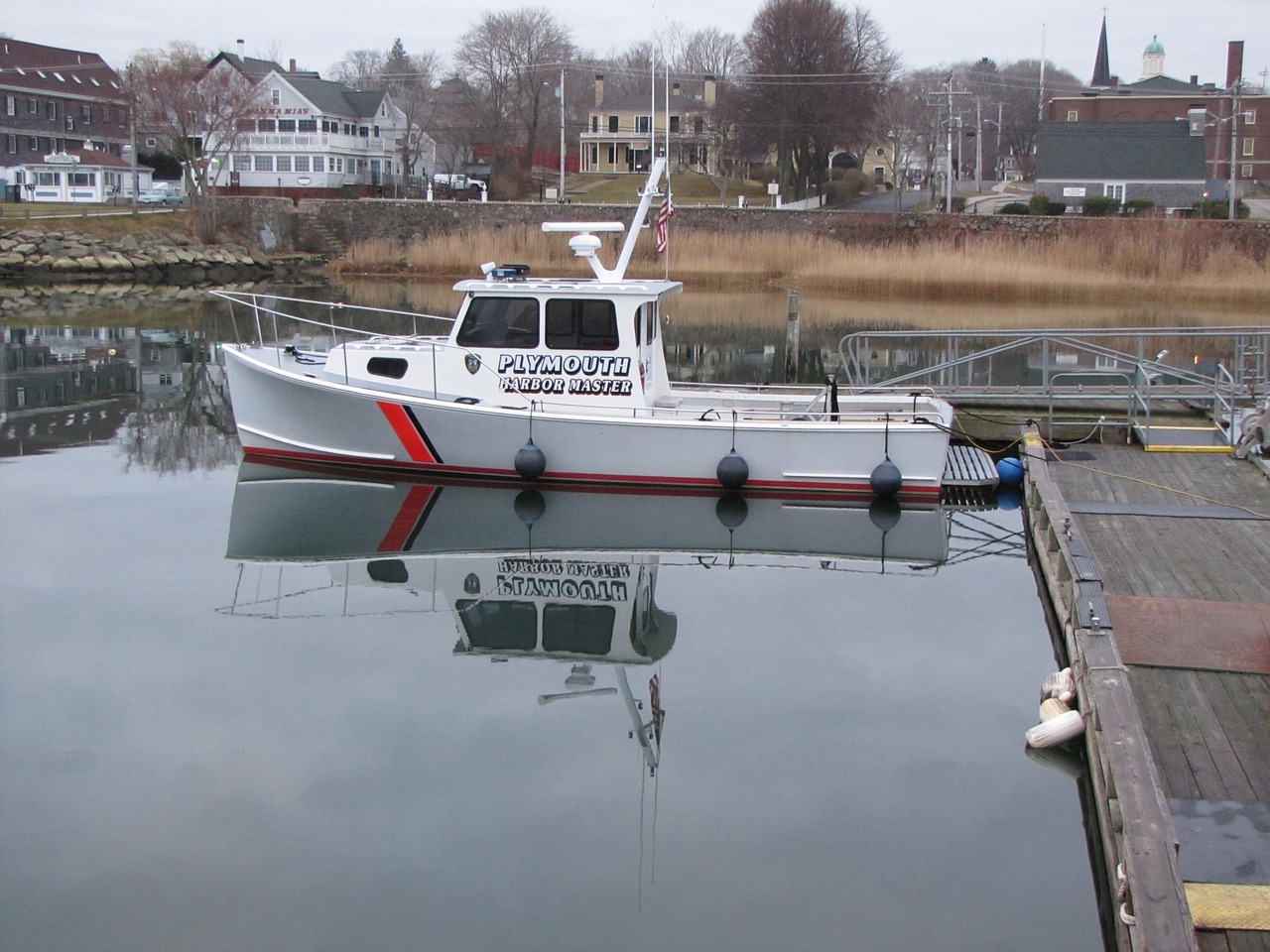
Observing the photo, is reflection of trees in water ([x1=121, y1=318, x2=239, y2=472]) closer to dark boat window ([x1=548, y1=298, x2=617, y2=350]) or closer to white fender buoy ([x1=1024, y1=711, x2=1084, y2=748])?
dark boat window ([x1=548, y1=298, x2=617, y2=350])

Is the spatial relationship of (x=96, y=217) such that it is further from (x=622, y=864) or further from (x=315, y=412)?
(x=622, y=864)

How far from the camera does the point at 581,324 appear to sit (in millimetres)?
14562

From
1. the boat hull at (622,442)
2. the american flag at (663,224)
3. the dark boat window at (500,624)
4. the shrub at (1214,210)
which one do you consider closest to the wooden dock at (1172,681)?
the boat hull at (622,442)

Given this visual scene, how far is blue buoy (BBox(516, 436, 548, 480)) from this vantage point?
14.5m

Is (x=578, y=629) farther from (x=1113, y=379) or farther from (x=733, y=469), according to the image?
(x=1113, y=379)

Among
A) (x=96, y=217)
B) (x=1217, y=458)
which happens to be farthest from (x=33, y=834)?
(x=96, y=217)

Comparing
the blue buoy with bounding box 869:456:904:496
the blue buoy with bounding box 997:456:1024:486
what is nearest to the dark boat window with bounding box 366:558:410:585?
the blue buoy with bounding box 869:456:904:496

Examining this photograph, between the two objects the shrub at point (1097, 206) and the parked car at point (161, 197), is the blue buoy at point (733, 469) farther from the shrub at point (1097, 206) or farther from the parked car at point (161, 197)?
the parked car at point (161, 197)

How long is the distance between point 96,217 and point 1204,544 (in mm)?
47880

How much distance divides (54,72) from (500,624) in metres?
75.1

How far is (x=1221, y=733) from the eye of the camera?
7230 mm

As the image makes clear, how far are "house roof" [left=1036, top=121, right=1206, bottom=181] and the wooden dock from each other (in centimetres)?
4636

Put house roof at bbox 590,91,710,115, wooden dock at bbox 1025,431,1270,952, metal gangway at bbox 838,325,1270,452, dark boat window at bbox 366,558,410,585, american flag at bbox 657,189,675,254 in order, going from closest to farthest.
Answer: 1. wooden dock at bbox 1025,431,1270,952
2. dark boat window at bbox 366,558,410,585
3. metal gangway at bbox 838,325,1270,452
4. american flag at bbox 657,189,675,254
5. house roof at bbox 590,91,710,115

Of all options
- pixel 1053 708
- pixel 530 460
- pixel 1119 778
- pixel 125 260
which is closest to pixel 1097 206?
pixel 125 260
